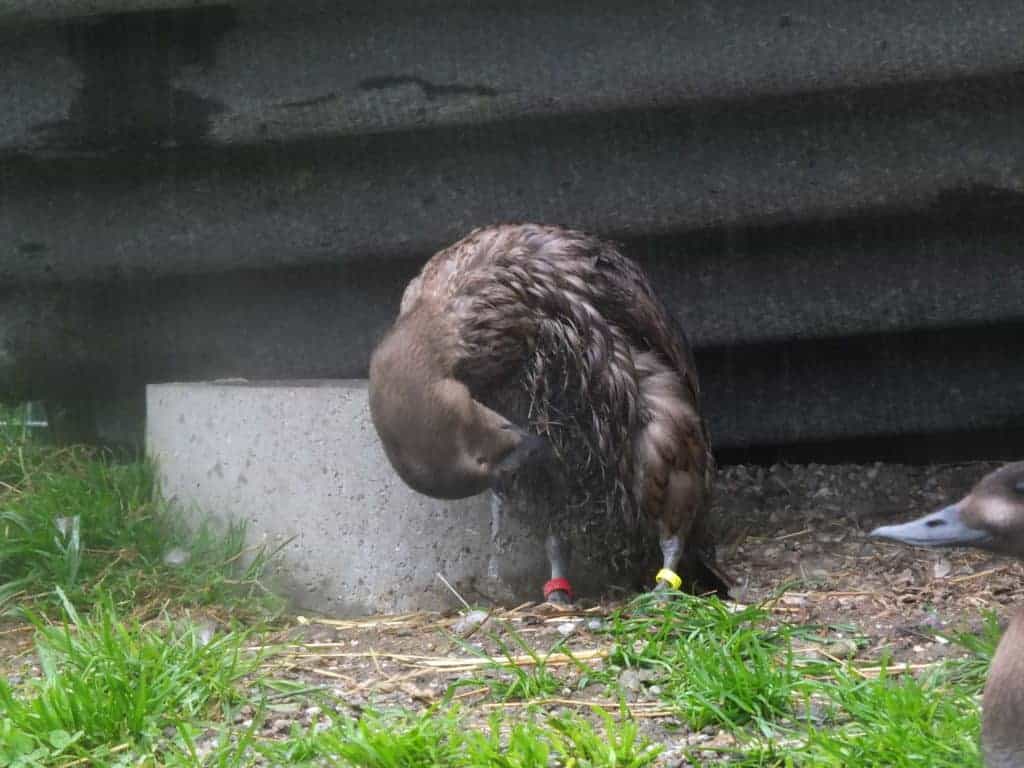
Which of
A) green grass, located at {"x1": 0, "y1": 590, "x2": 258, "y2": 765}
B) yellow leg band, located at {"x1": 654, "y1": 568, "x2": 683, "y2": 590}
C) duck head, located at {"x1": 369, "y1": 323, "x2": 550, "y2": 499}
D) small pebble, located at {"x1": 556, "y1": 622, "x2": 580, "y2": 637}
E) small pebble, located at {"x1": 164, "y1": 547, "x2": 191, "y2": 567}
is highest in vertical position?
duck head, located at {"x1": 369, "y1": 323, "x2": 550, "y2": 499}

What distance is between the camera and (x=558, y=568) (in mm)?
4359

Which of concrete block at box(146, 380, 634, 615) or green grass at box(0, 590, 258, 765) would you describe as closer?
green grass at box(0, 590, 258, 765)

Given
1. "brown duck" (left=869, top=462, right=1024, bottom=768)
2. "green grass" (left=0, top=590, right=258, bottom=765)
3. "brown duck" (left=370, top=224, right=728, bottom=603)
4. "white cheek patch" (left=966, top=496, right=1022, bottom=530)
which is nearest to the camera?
"brown duck" (left=869, top=462, right=1024, bottom=768)

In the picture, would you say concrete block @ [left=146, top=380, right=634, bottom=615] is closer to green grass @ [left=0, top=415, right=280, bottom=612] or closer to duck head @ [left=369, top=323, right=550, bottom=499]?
green grass @ [left=0, top=415, right=280, bottom=612]

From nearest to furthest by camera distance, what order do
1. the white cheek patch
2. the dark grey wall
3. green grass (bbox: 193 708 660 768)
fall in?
the white cheek patch < green grass (bbox: 193 708 660 768) < the dark grey wall

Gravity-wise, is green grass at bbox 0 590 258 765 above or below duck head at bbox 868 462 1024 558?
below

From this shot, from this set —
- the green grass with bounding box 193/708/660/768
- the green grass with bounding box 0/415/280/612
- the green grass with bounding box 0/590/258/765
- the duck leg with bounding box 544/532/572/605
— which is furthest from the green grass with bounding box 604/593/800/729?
the green grass with bounding box 0/415/280/612

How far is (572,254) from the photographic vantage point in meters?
4.36

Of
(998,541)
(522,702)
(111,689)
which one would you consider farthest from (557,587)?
(998,541)

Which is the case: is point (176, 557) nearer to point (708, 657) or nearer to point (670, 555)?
point (670, 555)

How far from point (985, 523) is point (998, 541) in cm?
5

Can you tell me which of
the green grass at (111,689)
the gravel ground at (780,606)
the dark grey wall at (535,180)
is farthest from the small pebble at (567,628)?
the dark grey wall at (535,180)

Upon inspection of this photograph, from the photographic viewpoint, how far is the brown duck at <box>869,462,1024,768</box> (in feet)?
7.70

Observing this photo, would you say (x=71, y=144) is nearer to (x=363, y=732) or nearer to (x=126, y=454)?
(x=126, y=454)
